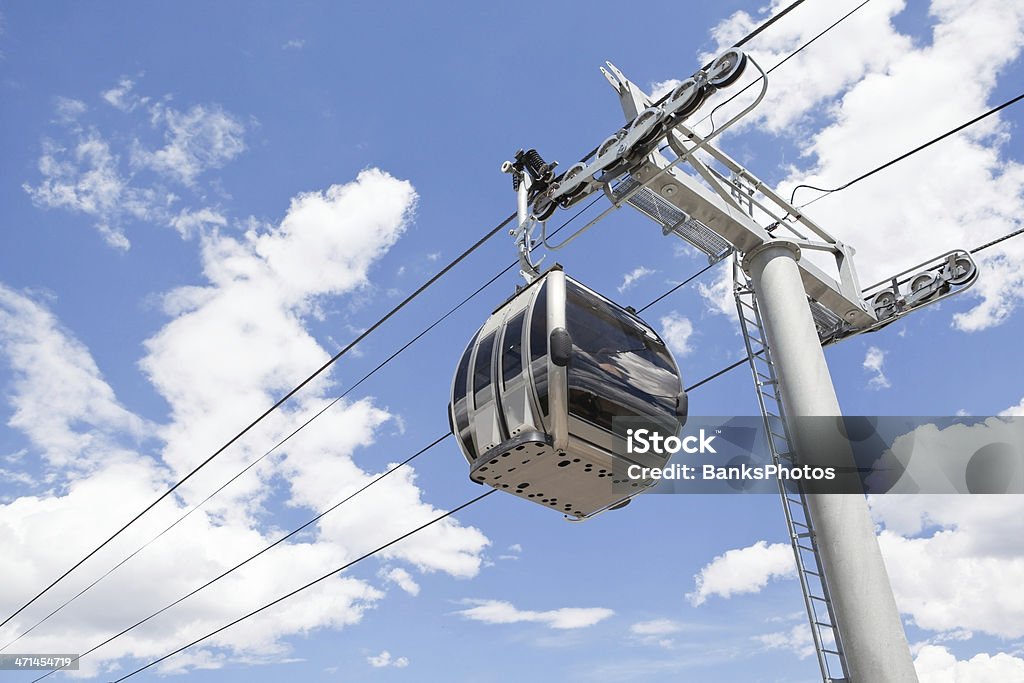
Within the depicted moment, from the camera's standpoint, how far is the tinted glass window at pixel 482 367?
23.0ft

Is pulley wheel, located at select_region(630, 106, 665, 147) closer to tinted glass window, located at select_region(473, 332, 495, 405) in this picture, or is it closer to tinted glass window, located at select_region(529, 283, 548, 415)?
tinted glass window, located at select_region(529, 283, 548, 415)

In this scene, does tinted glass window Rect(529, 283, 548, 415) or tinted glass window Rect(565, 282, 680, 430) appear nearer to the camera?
tinted glass window Rect(529, 283, 548, 415)

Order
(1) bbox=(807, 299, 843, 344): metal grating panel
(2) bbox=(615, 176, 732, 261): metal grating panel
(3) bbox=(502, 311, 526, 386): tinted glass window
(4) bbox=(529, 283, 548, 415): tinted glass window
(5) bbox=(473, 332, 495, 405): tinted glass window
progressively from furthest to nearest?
(1) bbox=(807, 299, 843, 344): metal grating panel < (2) bbox=(615, 176, 732, 261): metal grating panel < (5) bbox=(473, 332, 495, 405): tinted glass window < (3) bbox=(502, 311, 526, 386): tinted glass window < (4) bbox=(529, 283, 548, 415): tinted glass window

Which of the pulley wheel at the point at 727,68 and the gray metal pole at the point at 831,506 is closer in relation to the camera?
the gray metal pole at the point at 831,506

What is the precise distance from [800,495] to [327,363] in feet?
24.6

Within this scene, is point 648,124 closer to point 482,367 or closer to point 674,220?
point 674,220


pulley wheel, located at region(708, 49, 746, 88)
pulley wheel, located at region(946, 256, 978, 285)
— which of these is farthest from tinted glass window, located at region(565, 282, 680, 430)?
pulley wheel, located at region(946, 256, 978, 285)

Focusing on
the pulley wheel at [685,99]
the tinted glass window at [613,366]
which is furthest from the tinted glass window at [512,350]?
the pulley wheel at [685,99]

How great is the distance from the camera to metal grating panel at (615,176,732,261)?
301 inches

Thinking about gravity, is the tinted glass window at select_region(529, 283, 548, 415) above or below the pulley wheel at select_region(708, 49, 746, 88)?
below

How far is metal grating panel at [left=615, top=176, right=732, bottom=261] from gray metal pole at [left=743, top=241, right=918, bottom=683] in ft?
1.28

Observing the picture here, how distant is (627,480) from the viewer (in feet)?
22.9

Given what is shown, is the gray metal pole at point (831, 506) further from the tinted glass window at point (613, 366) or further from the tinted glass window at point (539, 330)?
the tinted glass window at point (539, 330)

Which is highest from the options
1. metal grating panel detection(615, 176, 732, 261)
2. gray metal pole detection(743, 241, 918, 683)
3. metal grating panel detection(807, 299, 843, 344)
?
metal grating panel detection(615, 176, 732, 261)
